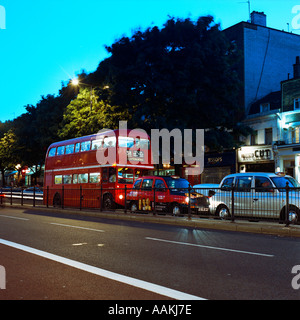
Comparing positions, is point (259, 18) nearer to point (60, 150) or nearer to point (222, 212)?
point (60, 150)

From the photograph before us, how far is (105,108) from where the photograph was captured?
31.9 meters

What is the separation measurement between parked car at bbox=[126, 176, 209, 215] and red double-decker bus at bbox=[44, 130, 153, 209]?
107 cm

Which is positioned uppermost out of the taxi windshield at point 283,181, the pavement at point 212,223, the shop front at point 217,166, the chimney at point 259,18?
the chimney at point 259,18

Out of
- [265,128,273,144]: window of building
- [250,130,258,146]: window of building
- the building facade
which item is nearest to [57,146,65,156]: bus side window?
[250,130,258,146]: window of building

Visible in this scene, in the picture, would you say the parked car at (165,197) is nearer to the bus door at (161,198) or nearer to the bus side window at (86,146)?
the bus door at (161,198)

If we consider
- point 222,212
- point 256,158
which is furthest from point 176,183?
point 256,158

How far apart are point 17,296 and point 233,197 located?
10063 millimetres

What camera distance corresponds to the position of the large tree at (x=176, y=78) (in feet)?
87.7

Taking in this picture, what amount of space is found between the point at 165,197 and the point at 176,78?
12.2 meters

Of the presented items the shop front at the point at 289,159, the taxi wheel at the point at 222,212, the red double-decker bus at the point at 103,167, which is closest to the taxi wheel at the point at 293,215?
the taxi wheel at the point at 222,212

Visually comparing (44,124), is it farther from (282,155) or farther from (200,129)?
(282,155)

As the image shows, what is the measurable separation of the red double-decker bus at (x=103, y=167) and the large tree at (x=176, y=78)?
16.4 ft
